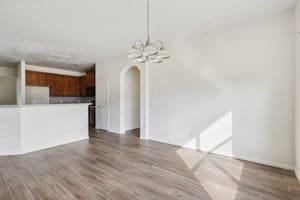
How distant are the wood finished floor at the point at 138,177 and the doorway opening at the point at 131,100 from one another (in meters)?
2.44

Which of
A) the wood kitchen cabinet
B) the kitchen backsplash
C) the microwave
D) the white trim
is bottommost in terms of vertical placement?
the kitchen backsplash

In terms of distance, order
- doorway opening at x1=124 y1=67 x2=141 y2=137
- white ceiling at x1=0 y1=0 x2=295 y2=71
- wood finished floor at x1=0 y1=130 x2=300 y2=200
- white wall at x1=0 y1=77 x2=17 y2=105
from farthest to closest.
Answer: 1. white wall at x1=0 y1=77 x2=17 y2=105
2. doorway opening at x1=124 y1=67 x2=141 y2=137
3. white ceiling at x1=0 y1=0 x2=295 y2=71
4. wood finished floor at x1=0 y1=130 x2=300 y2=200

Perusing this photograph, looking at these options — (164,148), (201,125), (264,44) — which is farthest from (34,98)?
(264,44)

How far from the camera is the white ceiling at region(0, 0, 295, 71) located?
2492mm

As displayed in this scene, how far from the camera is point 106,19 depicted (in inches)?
116

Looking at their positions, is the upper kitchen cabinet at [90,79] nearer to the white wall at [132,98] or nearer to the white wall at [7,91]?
the white wall at [132,98]

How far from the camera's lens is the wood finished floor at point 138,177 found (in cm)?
215

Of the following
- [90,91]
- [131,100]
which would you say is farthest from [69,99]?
[131,100]

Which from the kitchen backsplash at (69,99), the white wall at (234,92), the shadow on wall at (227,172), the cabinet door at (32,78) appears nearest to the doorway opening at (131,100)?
the white wall at (234,92)

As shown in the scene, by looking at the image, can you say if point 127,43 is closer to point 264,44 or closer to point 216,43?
point 216,43

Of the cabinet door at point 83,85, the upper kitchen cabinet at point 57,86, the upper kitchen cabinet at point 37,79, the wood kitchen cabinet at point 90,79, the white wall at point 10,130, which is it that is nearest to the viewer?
the white wall at point 10,130

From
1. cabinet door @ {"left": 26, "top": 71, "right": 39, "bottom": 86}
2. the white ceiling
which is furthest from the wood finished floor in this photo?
cabinet door @ {"left": 26, "top": 71, "right": 39, "bottom": 86}

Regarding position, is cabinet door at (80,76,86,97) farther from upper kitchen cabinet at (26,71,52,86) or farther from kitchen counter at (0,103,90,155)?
kitchen counter at (0,103,90,155)

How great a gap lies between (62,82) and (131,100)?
3480 millimetres
